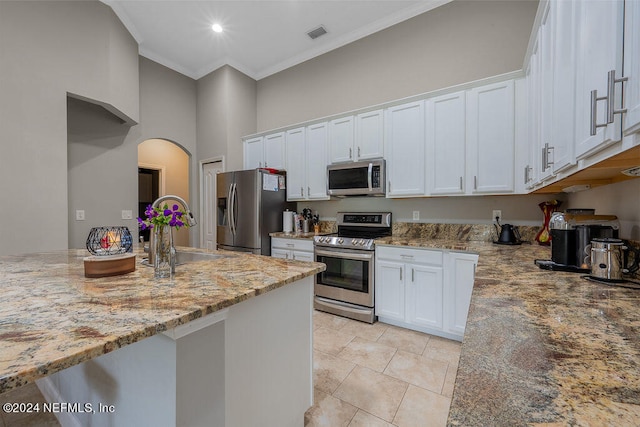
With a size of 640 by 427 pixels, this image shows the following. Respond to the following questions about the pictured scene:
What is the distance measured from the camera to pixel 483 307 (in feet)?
2.98

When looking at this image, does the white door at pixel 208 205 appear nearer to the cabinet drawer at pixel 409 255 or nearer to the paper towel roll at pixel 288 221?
the paper towel roll at pixel 288 221

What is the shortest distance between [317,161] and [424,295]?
203 cm

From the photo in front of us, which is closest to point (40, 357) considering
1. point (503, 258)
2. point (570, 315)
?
point (570, 315)

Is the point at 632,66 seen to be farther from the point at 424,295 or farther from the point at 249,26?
the point at 249,26

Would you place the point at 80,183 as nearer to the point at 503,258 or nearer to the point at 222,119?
the point at 222,119

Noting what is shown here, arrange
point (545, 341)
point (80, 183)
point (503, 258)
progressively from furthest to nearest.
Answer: point (80, 183) < point (503, 258) < point (545, 341)

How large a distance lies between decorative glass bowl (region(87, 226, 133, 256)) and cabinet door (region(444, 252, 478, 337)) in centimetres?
243

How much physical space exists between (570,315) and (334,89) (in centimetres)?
364

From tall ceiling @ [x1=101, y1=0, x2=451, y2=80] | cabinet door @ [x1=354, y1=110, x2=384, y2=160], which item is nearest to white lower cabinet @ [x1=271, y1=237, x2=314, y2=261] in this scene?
cabinet door @ [x1=354, y1=110, x2=384, y2=160]

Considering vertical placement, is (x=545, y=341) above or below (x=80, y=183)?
below

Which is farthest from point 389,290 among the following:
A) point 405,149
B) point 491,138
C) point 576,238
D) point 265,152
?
point 265,152

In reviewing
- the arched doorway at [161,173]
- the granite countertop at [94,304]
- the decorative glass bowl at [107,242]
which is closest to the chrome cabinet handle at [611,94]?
the granite countertop at [94,304]

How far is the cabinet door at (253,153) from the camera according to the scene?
411 centimetres

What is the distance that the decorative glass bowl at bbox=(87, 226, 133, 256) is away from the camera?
4.56 ft
